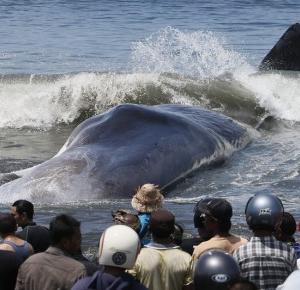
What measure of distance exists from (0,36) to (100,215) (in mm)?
34367

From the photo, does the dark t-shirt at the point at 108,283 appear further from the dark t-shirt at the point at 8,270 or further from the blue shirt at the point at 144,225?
the blue shirt at the point at 144,225

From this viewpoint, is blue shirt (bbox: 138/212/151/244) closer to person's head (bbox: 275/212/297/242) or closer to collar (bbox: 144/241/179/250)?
collar (bbox: 144/241/179/250)

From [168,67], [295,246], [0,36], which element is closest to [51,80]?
[168,67]

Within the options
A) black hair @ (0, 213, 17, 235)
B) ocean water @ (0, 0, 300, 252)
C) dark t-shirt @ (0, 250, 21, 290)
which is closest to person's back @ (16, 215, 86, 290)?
dark t-shirt @ (0, 250, 21, 290)

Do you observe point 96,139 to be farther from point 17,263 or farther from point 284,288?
point 284,288

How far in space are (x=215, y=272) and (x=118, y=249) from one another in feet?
2.31

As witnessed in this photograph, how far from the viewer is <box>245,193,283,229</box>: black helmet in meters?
8.33

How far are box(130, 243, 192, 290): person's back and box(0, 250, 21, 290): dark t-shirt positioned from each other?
905 mm

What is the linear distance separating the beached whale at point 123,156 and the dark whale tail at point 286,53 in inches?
441

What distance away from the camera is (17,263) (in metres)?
8.27

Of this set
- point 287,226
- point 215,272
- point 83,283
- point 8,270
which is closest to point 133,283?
point 83,283

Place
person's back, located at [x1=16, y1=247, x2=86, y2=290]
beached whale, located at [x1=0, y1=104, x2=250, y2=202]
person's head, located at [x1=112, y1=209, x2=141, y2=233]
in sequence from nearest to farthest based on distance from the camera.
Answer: person's back, located at [x1=16, y1=247, x2=86, y2=290]
person's head, located at [x1=112, y1=209, x2=141, y2=233]
beached whale, located at [x1=0, y1=104, x2=250, y2=202]

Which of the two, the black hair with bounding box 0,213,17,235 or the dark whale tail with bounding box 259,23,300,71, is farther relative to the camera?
the dark whale tail with bounding box 259,23,300,71

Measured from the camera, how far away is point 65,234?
26.7 ft
